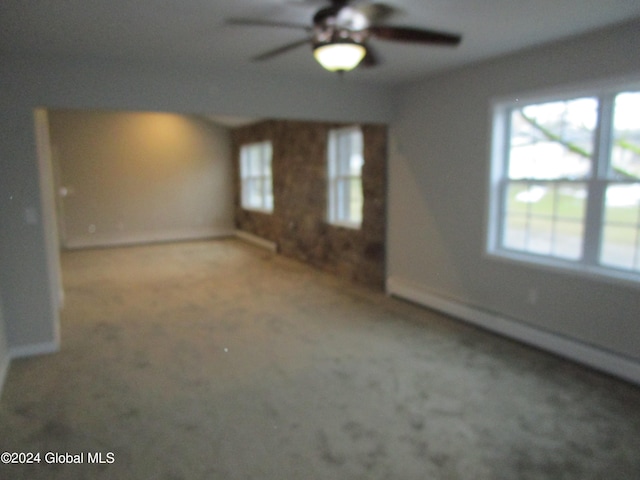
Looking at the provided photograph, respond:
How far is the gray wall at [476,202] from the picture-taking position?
3082 mm

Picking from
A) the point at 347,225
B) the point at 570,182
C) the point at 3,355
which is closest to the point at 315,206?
the point at 347,225

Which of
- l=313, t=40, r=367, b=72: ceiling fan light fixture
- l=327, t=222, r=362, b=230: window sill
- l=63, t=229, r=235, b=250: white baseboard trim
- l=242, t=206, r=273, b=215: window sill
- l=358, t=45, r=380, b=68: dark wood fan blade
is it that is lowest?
l=63, t=229, r=235, b=250: white baseboard trim

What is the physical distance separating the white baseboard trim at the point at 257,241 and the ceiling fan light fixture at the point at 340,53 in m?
5.74

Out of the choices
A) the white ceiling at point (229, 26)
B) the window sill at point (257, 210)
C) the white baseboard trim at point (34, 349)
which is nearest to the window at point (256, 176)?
the window sill at point (257, 210)

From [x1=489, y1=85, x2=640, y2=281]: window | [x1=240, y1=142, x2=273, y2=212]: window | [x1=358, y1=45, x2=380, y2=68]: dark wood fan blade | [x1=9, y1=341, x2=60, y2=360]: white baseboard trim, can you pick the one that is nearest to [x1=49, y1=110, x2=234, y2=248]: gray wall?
A: [x1=240, y1=142, x2=273, y2=212]: window

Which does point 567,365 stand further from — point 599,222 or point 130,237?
point 130,237

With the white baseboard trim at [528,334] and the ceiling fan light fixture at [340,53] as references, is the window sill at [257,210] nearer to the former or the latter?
the white baseboard trim at [528,334]

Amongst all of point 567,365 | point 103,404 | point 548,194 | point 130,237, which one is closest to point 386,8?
point 548,194

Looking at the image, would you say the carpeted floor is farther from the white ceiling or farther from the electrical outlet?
the white ceiling

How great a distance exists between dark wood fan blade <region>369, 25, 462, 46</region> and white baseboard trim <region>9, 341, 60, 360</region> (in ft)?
11.5

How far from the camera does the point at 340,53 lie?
235 cm

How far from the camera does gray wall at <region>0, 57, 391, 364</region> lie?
336 centimetres

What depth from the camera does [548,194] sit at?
360cm

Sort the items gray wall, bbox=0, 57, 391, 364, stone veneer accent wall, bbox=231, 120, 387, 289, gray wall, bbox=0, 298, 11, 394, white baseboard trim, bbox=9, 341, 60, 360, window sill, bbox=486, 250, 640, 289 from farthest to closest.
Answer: stone veneer accent wall, bbox=231, 120, 387, 289, white baseboard trim, bbox=9, 341, 60, 360, gray wall, bbox=0, 57, 391, 364, gray wall, bbox=0, 298, 11, 394, window sill, bbox=486, 250, 640, 289
